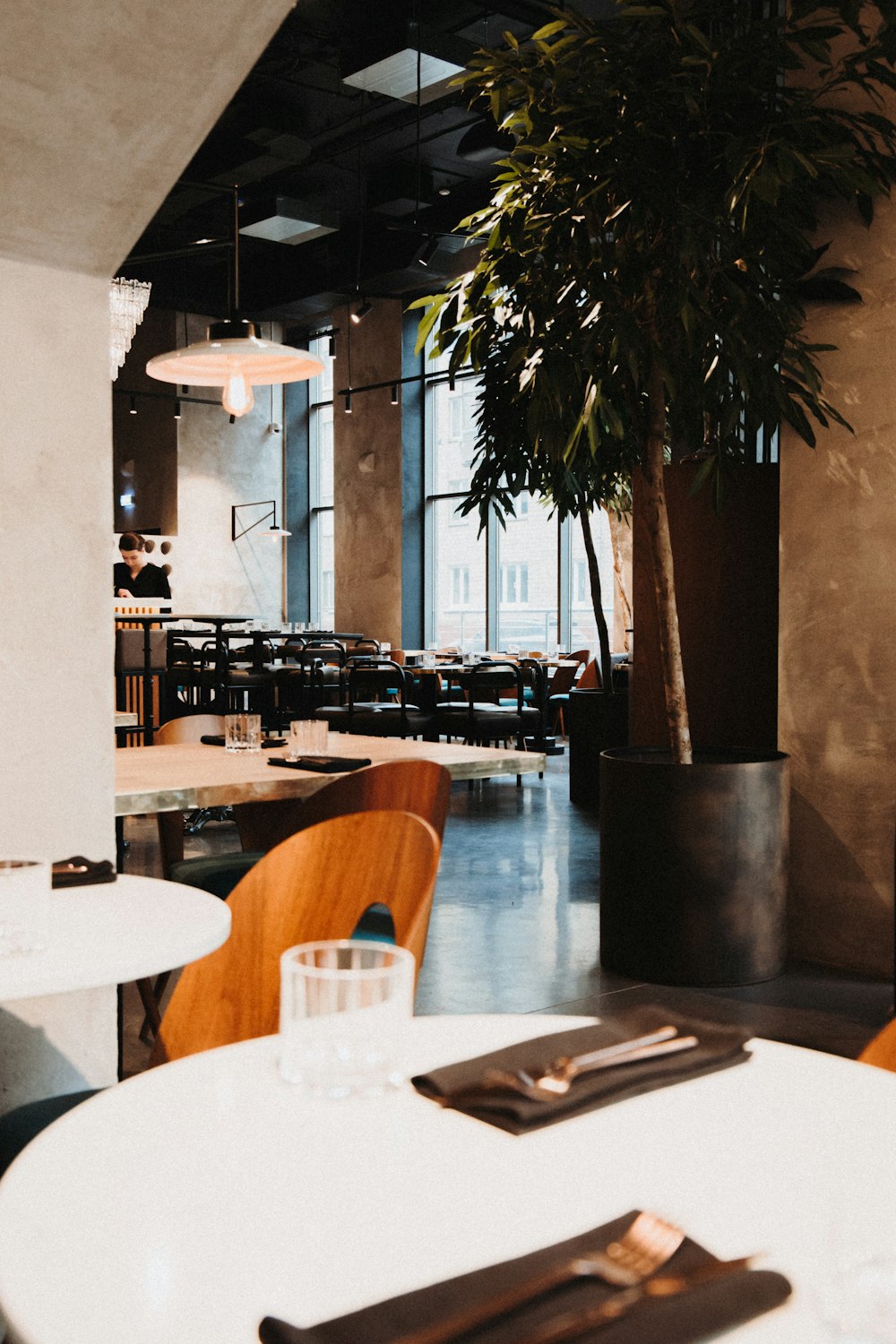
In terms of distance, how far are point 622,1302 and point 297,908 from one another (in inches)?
42.7

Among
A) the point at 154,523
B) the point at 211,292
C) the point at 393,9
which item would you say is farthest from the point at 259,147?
the point at 154,523

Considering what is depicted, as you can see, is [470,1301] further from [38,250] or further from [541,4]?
[541,4]

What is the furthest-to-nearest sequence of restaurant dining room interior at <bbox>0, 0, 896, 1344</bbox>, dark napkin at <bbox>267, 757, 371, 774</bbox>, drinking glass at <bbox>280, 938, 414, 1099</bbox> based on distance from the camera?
1. dark napkin at <bbox>267, 757, 371, 774</bbox>
2. drinking glass at <bbox>280, 938, 414, 1099</bbox>
3. restaurant dining room interior at <bbox>0, 0, 896, 1344</bbox>

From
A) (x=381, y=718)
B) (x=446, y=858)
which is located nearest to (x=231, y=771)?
(x=446, y=858)

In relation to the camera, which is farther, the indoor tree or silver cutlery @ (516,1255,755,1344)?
the indoor tree

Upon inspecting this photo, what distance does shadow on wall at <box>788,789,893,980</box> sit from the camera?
3836mm

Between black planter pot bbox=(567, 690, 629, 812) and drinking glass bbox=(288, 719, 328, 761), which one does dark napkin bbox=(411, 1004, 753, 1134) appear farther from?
black planter pot bbox=(567, 690, 629, 812)

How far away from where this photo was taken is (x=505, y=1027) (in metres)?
1.13

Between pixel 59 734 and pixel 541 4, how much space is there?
7530 millimetres

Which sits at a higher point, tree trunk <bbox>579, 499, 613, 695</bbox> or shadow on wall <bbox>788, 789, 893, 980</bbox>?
tree trunk <bbox>579, 499, 613, 695</bbox>

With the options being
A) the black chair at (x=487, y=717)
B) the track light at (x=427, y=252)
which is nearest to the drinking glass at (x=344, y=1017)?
the black chair at (x=487, y=717)

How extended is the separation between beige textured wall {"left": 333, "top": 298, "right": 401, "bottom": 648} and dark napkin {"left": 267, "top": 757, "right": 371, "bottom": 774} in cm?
1223

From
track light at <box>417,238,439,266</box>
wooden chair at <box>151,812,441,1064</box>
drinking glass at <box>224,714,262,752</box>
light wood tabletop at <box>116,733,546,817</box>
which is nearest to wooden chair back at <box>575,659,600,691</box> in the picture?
track light at <box>417,238,439,266</box>

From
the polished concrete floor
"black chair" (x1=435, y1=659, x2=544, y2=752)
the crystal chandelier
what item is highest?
the crystal chandelier
